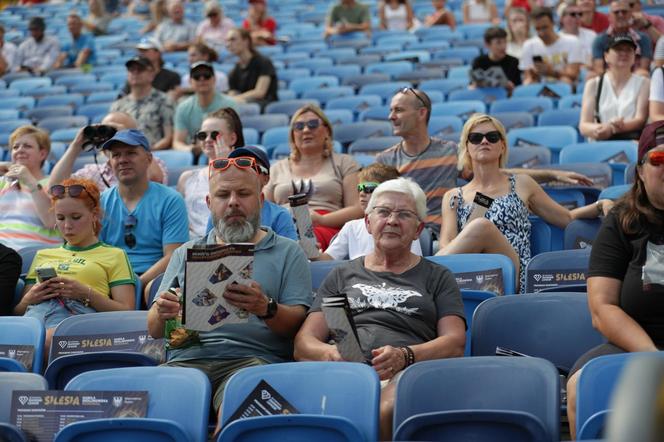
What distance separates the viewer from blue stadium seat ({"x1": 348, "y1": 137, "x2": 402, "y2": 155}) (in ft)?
25.7

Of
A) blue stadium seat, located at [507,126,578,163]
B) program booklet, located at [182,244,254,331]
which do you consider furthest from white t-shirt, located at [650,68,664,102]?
program booklet, located at [182,244,254,331]

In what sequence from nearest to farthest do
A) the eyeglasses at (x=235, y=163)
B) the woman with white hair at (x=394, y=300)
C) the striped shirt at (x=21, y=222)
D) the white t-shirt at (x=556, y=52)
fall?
1. the woman with white hair at (x=394, y=300)
2. the eyeglasses at (x=235, y=163)
3. the striped shirt at (x=21, y=222)
4. the white t-shirt at (x=556, y=52)

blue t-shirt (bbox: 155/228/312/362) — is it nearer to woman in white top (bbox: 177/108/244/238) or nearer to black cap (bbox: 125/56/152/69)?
woman in white top (bbox: 177/108/244/238)

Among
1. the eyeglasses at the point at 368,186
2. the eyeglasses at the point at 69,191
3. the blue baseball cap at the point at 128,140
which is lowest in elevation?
the eyeglasses at the point at 368,186

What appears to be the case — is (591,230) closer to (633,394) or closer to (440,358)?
(440,358)

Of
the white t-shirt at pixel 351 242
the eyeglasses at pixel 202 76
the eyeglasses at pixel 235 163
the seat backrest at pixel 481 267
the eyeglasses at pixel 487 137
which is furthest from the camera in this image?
the eyeglasses at pixel 202 76

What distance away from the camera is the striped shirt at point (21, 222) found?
5996mm

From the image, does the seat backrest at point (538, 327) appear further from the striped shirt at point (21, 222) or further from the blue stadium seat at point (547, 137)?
the blue stadium seat at point (547, 137)

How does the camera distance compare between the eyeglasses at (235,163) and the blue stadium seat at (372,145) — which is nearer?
the eyeglasses at (235,163)

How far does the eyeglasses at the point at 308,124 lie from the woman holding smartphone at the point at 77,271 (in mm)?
1538

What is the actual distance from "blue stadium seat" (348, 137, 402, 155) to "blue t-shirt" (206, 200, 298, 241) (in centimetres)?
290

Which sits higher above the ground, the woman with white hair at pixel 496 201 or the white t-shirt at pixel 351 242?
the woman with white hair at pixel 496 201

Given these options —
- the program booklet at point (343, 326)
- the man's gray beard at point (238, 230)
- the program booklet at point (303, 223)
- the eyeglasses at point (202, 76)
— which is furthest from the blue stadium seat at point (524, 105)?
the program booklet at point (343, 326)

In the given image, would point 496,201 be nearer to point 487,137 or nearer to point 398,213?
point 487,137
